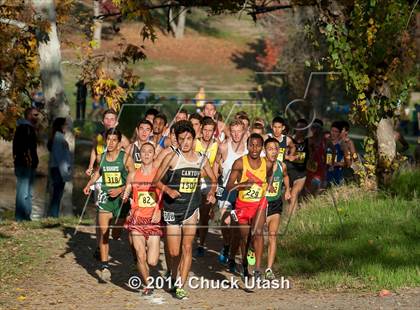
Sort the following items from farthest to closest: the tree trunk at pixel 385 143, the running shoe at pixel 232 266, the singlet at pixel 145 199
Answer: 1. the tree trunk at pixel 385 143
2. the running shoe at pixel 232 266
3. the singlet at pixel 145 199

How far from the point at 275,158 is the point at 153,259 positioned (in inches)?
86.2

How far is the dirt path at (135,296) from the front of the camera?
1097 cm

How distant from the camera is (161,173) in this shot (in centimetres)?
1134

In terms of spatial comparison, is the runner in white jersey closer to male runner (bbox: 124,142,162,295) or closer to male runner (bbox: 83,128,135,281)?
male runner (bbox: 83,128,135,281)

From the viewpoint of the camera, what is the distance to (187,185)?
11.2 meters

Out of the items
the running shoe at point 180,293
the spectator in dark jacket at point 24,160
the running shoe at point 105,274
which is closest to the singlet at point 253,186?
the running shoe at point 180,293

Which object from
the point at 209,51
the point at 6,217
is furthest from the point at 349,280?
the point at 209,51

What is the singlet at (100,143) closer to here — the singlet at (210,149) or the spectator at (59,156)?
the singlet at (210,149)

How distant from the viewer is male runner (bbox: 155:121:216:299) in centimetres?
1120

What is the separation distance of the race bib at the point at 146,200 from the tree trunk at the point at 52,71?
6.24 m

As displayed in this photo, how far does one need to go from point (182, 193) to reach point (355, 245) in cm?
312

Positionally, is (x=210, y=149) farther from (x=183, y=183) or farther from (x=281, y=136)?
(x=183, y=183)

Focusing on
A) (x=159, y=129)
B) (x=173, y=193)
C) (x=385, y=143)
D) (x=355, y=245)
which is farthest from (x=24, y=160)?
(x=173, y=193)

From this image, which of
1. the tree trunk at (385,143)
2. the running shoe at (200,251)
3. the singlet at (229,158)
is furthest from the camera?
the tree trunk at (385,143)
